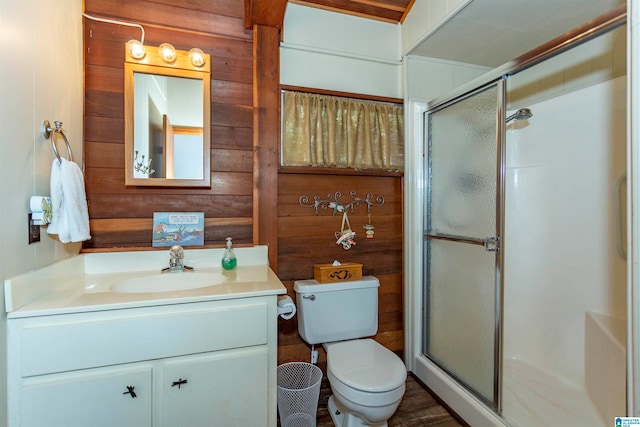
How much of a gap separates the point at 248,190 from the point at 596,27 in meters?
1.64

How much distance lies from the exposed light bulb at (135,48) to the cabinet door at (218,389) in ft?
4.85

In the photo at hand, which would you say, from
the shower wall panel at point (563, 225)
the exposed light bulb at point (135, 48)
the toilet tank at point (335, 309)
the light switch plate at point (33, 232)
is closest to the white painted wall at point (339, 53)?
the exposed light bulb at point (135, 48)

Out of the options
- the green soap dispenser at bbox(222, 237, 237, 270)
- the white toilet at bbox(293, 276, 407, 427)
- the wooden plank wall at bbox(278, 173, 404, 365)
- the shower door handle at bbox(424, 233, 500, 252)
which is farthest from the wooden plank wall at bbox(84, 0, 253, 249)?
the shower door handle at bbox(424, 233, 500, 252)

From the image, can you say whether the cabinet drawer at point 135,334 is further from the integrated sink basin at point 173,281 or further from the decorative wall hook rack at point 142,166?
the decorative wall hook rack at point 142,166

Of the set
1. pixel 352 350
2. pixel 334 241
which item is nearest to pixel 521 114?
pixel 334 241

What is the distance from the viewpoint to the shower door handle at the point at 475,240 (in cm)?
147

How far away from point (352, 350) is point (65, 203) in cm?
146

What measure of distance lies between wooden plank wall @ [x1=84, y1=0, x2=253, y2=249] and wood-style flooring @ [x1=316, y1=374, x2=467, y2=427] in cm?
107

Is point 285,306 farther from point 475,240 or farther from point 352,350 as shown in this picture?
point 475,240

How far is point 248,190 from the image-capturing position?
1725 mm

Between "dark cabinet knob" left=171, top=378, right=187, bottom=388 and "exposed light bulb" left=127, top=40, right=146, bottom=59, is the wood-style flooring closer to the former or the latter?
"dark cabinet knob" left=171, top=378, right=187, bottom=388

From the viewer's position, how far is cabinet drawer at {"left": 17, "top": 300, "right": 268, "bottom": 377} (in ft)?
3.14

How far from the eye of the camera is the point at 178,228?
1.59 meters

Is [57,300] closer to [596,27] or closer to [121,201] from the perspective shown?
[121,201]
